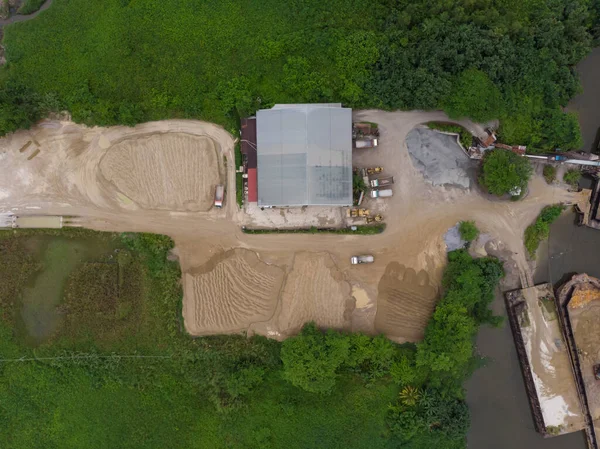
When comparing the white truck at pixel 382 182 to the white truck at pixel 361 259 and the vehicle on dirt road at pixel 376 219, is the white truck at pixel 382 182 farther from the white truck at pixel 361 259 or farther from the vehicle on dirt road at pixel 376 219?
the white truck at pixel 361 259

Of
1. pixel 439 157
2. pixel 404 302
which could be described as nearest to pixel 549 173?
pixel 439 157

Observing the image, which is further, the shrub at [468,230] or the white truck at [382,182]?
the white truck at [382,182]

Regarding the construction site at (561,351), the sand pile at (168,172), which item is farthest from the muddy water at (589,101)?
the sand pile at (168,172)

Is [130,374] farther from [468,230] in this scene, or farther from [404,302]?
[468,230]

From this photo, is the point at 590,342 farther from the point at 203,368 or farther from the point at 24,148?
the point at 24,148

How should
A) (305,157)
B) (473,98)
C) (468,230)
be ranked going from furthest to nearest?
(468,230), (305,157), (473,98)

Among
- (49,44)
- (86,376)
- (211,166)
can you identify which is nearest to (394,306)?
(211,166)
